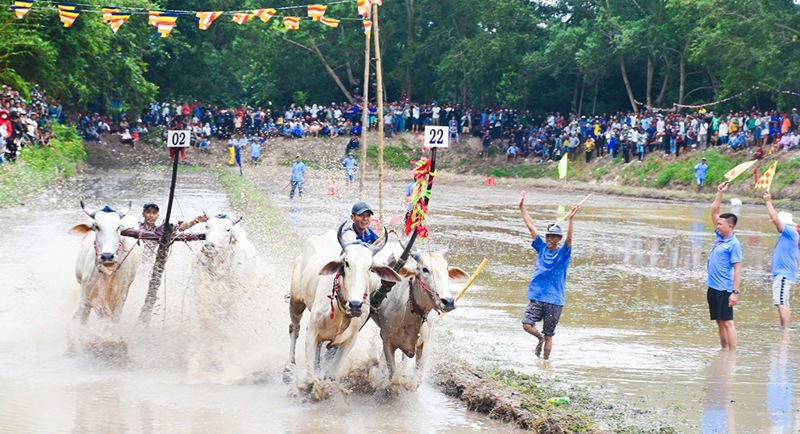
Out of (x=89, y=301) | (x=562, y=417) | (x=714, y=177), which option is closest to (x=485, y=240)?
(x=89, y=301)

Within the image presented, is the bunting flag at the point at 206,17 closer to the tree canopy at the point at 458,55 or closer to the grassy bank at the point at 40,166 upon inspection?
the grassy bank at the point at 40,166

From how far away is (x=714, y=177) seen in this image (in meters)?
38.4

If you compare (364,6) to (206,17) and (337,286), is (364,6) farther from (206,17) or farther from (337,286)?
(337,286)

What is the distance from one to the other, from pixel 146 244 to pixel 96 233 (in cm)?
157

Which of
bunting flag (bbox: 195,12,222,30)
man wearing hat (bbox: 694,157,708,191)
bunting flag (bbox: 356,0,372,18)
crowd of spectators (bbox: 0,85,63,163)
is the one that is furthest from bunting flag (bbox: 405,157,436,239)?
man wearing hat (bbox: 694,157,708,191)

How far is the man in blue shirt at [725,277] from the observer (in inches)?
465

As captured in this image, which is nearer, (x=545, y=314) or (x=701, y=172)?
(x=545, y=314)

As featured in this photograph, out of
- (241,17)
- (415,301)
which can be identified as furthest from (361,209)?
(241,17)

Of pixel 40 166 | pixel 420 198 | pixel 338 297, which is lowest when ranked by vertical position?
pixel 40 166

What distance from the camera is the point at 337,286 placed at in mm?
8953

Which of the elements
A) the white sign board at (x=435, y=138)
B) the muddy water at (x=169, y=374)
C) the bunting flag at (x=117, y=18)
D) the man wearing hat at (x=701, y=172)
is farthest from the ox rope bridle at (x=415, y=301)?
the man wearing hat at (x=701, y=172)

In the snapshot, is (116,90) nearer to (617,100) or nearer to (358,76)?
(358,76)

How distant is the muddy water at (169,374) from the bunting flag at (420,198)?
146cm

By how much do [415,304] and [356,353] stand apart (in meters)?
1.52
